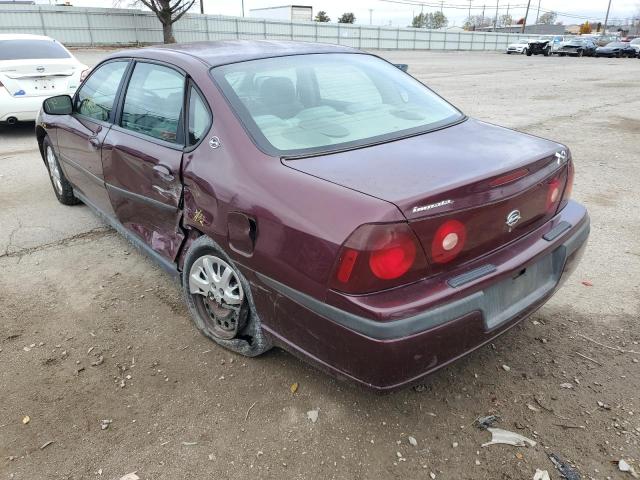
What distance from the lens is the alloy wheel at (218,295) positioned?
258cm

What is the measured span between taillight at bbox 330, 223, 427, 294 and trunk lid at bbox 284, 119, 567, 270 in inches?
2.4

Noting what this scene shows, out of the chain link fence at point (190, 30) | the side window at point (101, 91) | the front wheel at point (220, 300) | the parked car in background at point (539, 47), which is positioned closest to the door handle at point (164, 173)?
the front wheel at point (220, 300)

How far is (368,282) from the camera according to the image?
1917 mm

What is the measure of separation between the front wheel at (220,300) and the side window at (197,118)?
20.7 inches

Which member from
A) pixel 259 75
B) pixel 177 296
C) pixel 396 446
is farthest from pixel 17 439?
pixel 259 75

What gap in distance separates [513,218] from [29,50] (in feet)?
27.3

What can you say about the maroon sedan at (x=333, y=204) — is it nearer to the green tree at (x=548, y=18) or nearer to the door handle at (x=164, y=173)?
the door handle at (x=164, y=173)

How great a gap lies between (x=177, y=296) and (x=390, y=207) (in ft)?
6.62

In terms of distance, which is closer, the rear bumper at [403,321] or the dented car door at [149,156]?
the rear bumper at [403,321]

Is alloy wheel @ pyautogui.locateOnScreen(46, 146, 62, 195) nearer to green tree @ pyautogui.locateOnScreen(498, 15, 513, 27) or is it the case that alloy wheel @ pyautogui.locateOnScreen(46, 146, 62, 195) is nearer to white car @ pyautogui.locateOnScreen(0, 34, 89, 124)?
white car @ pyautogui.locateOnScreen(0, 34, 89, 124)

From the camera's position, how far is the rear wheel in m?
4.84

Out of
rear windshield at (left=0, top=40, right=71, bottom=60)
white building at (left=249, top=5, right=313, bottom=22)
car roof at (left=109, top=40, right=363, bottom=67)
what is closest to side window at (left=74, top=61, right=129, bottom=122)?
car roof at (left=109, top=40, right=363, bottom=67)

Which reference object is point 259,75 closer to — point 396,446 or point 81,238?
point 396,446

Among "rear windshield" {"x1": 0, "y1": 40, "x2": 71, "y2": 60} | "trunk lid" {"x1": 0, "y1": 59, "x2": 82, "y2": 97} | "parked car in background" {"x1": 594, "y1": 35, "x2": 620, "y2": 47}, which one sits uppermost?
"rear windshield" {"x1": 0, "y1": 40, "x2": 71, "y2": 60}
